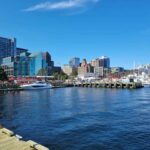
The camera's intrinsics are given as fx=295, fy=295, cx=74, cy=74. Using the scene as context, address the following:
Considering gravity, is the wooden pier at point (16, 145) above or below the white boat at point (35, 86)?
below

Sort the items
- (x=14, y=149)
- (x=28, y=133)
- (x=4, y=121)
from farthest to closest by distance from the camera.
Answer: (x=4, y=121) < (x=28, y=133) < (x=14, y=149)

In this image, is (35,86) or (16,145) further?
(35,86)

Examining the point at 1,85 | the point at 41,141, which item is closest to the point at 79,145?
the point at 41,141

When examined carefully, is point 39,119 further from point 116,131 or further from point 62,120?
point 116,131

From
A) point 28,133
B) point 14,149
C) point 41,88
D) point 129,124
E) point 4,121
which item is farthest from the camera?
point 41,88

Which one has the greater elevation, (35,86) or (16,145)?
(35,86)

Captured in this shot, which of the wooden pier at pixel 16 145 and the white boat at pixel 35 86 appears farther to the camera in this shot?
the white boat at pixel 35 86

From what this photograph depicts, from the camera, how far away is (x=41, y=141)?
35.0 metres

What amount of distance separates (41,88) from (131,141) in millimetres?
154060

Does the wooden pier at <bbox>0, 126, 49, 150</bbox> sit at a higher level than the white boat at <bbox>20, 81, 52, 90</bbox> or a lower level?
lower

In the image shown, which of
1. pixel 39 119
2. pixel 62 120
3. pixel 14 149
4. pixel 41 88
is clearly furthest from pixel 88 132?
pixel 41 88

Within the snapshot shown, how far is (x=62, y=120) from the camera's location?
1962 inches

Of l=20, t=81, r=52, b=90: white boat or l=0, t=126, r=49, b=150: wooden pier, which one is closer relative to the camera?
l=0, t=126, r=49, b=150: wooden pier

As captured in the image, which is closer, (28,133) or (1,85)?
(28,133)
